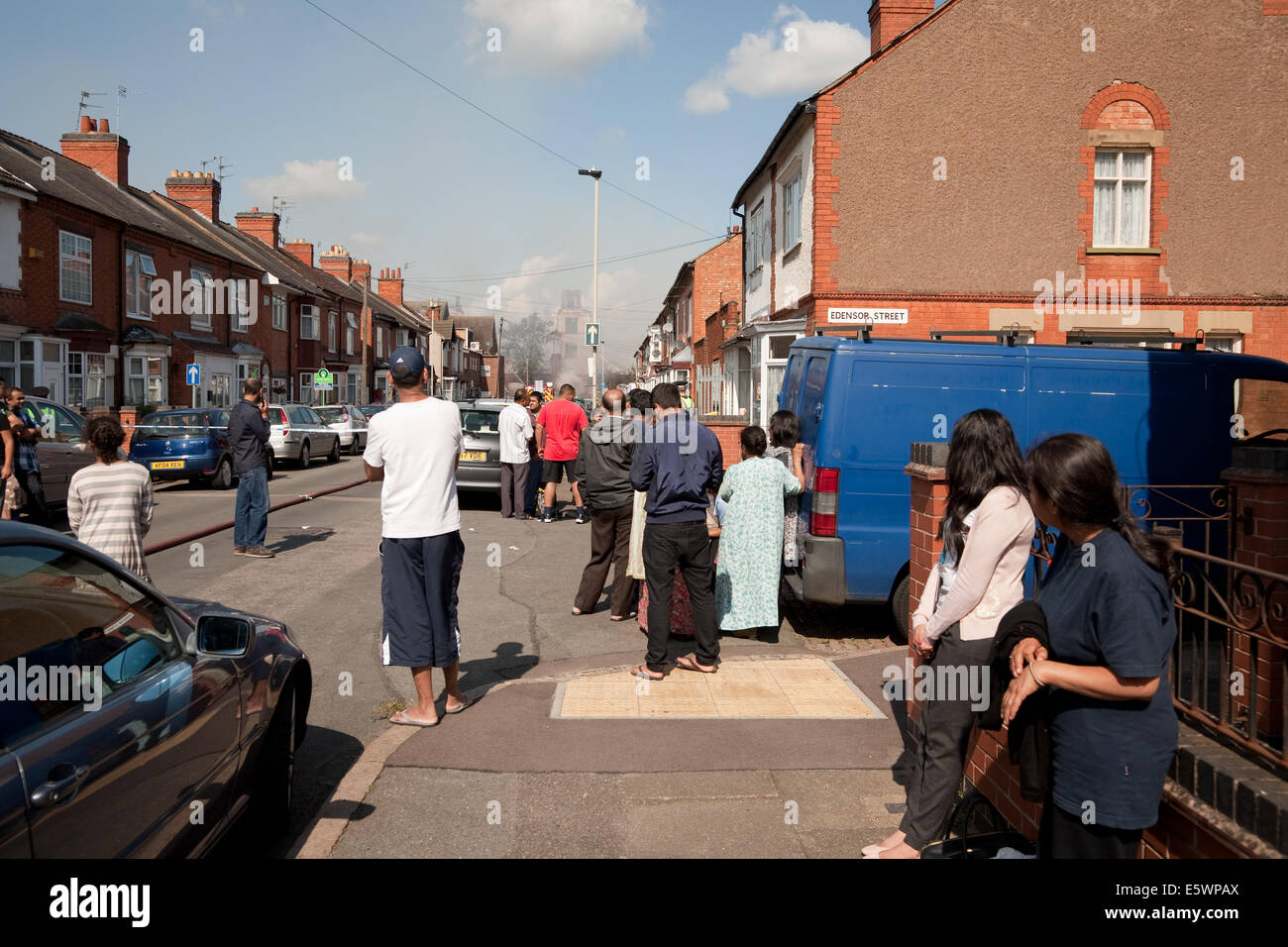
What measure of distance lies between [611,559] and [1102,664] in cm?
611

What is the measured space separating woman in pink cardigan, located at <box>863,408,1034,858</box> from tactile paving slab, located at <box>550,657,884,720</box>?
194 centimetres

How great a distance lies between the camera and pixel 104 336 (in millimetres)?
27859

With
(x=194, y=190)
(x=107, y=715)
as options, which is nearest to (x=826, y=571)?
(x=107, y=715)

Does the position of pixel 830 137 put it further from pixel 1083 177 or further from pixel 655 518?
pixel 655 518

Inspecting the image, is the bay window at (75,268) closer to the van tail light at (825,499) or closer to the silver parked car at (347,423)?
the silver parked car at (347,423)

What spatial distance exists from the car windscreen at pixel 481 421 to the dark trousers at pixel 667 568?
33.0 ft

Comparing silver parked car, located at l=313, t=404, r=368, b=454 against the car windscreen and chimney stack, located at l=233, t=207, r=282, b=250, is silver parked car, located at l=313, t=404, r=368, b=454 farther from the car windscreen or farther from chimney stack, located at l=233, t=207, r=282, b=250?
chimney stack, located at l=233, t=207, r=282, b=250

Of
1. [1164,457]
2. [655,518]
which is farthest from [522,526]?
[1164,457]

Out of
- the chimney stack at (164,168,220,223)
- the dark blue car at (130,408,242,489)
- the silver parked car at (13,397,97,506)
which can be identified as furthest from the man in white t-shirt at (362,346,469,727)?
the chimney stack at (164,168,220,223)

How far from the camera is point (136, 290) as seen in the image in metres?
30.5

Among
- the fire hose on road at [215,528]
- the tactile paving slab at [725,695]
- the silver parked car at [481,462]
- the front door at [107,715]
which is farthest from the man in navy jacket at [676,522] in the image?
the silver parked car at [481,462]

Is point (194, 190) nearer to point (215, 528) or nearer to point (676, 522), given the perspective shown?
point (215, 528)

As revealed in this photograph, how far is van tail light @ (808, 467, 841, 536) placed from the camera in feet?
24.0

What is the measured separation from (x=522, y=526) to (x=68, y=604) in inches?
434
